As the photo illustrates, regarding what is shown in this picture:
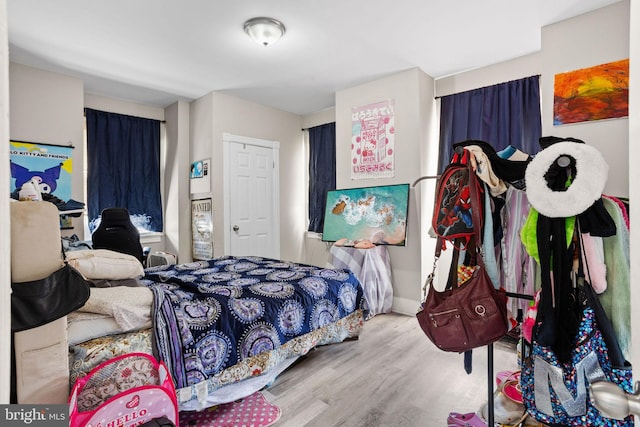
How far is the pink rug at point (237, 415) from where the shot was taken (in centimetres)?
180

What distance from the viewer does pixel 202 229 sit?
14.8 feet

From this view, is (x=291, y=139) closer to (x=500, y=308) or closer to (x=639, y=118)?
(x=500, y=308)

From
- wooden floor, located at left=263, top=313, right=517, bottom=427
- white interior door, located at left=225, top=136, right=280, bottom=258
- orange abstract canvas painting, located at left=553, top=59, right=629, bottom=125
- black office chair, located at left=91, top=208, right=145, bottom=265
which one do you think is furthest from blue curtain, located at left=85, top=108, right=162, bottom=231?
orange abstract canvas painting, located at left=553, top=59, right=629, bottom=125

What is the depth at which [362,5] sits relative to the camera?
2.53m

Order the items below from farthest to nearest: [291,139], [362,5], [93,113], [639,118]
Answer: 1. [291,139]
2. [93,113]
3. [362,5]
4. [639,118]

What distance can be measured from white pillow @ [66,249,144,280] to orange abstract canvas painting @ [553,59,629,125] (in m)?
3.34

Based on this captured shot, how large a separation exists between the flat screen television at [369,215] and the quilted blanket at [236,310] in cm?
119

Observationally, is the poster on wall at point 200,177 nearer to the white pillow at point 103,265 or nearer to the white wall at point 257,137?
the white wall at point 257,137

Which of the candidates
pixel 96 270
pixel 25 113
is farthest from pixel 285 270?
pixel 25 113

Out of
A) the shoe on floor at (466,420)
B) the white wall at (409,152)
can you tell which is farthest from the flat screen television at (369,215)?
the shoe on floor at (466,420)

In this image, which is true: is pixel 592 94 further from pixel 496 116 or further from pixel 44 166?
pixel 44 166

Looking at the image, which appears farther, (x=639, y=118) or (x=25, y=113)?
(x=25, y=113)

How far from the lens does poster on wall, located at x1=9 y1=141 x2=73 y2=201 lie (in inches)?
133

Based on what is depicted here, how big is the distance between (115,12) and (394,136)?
2887mm
